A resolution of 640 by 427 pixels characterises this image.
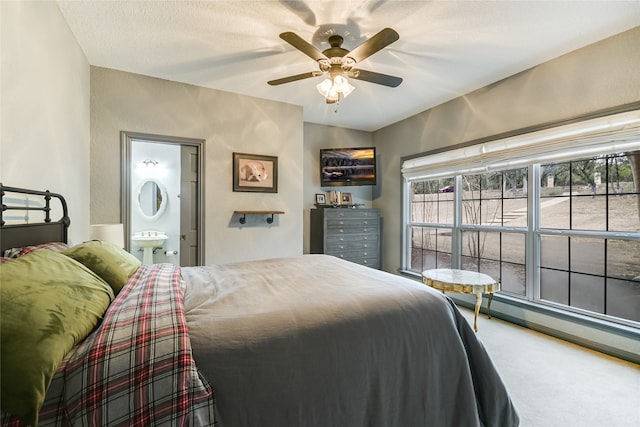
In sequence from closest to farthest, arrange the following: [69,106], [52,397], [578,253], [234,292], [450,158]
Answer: [52,397] → [234,292] → [69,106] → [578,253] → [450,158]

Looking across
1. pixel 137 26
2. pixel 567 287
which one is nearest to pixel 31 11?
pixel 137 26

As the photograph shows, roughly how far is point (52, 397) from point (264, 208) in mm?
3150

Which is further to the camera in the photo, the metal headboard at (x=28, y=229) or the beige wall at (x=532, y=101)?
the beige wall at (x=532, y=101)

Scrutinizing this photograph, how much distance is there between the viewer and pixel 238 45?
2.59 metres

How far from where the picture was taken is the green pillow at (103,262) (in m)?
1.43

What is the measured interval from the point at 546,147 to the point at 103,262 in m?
3.76

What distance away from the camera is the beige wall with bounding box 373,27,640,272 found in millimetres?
2391

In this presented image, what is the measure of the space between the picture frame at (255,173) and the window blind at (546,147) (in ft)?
7.30

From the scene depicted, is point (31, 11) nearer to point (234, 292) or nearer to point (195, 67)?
point (195, 67)

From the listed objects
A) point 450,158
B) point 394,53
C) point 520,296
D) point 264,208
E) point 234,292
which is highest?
point 394,53

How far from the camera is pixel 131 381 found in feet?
2.86

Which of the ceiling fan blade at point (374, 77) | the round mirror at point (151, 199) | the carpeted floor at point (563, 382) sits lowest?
the carpeted floor at point (563, 382)

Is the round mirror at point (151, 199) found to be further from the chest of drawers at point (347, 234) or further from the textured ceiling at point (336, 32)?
the chest of drawers at point (347, 234)

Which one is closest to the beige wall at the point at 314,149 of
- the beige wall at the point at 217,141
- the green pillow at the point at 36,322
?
the beige wall at the point at 217,141
